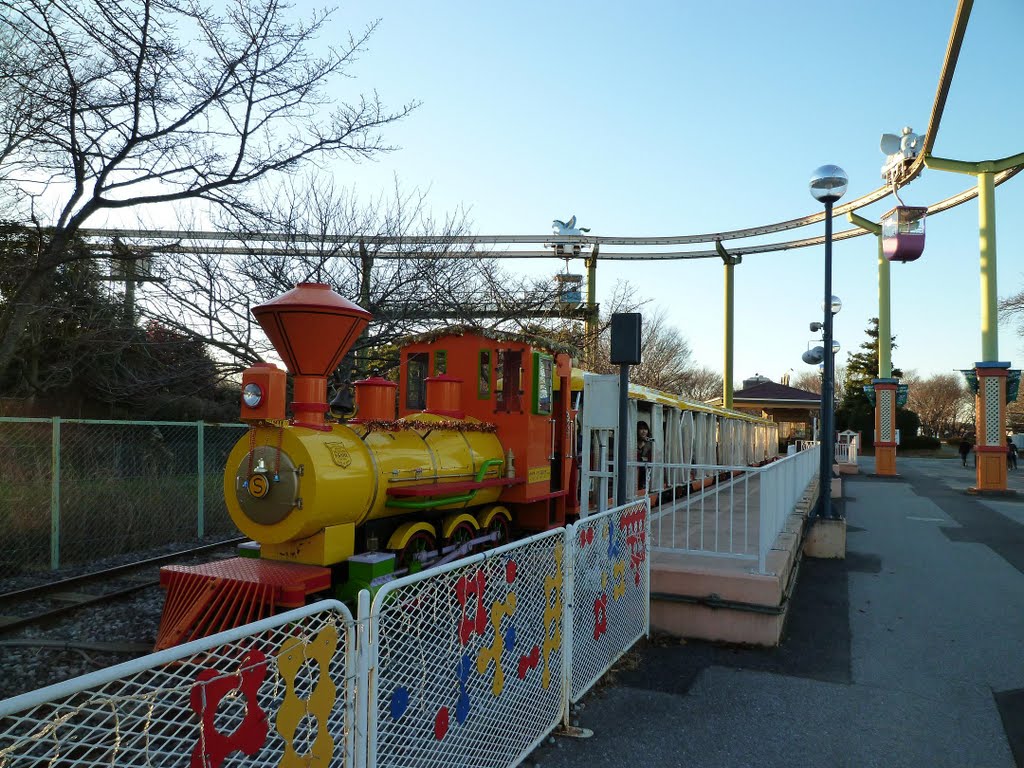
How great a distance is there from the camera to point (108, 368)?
15.8 metres

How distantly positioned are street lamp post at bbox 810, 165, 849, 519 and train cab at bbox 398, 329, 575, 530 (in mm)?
3636

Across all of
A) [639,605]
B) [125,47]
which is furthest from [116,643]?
[125,47]

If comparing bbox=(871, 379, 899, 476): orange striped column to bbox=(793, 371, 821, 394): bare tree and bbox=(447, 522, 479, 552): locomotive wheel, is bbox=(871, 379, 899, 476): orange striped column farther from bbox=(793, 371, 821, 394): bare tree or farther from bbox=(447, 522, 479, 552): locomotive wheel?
bbox=(793, 371, 821, 394): bare tree

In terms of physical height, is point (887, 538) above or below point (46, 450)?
below

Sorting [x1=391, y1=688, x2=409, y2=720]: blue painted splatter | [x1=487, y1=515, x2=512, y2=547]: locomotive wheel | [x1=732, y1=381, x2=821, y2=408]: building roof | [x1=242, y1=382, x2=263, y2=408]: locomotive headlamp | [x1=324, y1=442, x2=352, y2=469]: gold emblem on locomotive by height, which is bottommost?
[x1=487, y1=515, x2=512, y2=547]: locomotive wheel

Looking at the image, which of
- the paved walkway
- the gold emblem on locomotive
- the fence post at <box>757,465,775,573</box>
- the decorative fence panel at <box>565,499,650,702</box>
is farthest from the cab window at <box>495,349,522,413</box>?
the paved walkway

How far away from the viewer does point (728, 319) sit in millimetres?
32125

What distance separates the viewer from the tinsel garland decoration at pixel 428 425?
19.4 ft

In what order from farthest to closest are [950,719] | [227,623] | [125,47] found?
[125,47] → [227,623] → [950,719]

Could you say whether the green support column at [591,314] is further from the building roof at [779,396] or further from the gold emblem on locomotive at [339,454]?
the gold emblem on locomotive at [339,454]

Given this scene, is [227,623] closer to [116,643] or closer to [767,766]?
[116,643]

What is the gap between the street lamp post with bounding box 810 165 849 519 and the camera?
862 centimetres

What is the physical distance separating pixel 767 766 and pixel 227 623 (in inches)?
143

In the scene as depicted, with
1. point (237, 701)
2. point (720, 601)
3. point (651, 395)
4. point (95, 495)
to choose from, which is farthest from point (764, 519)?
point (95, 495)
